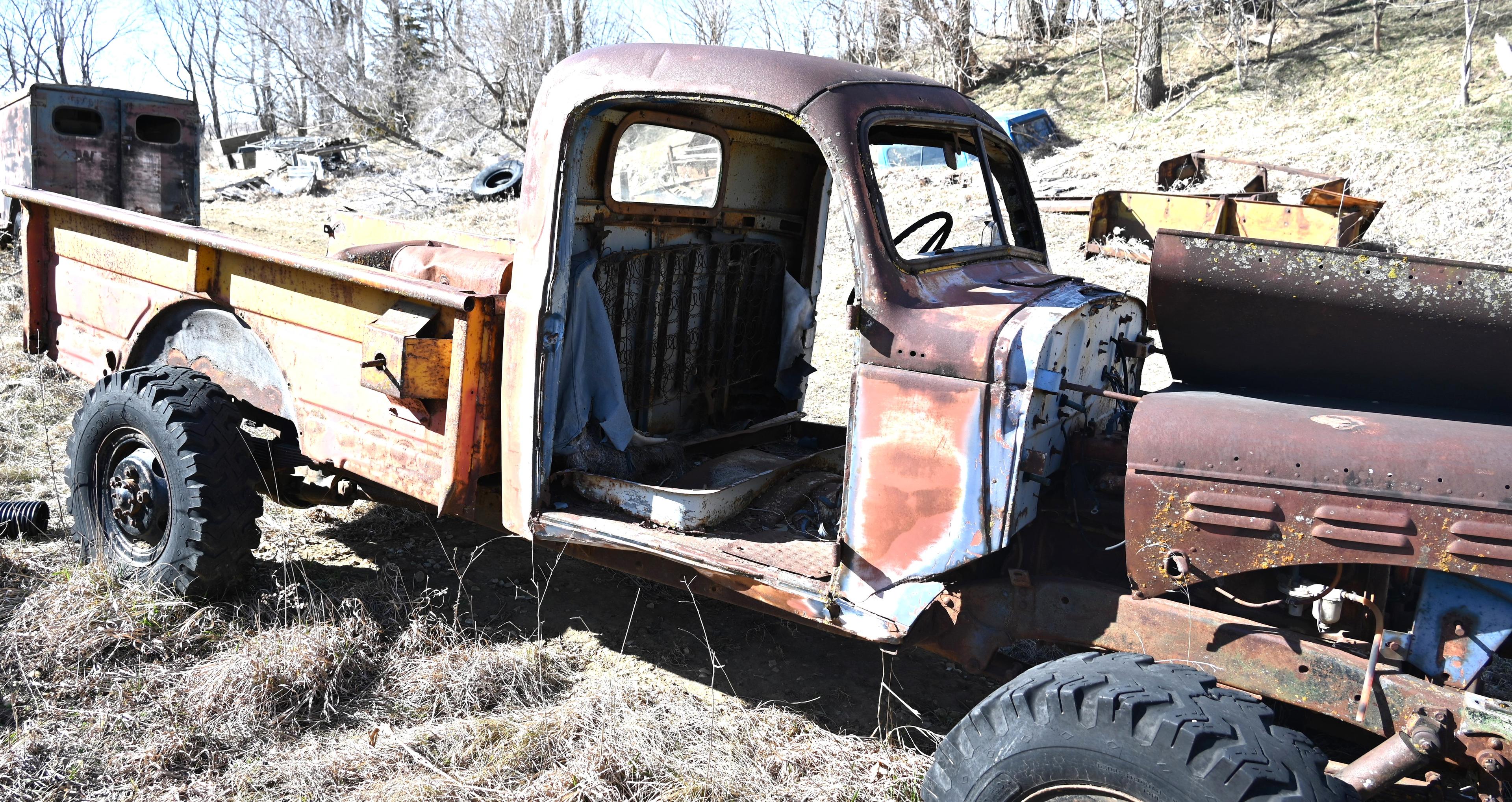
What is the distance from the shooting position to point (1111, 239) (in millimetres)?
10734

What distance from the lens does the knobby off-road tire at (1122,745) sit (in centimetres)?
216

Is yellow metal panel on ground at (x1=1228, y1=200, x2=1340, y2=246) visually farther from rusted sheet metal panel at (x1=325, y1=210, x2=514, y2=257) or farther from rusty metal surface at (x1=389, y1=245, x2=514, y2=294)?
rusty metal surface at (x1=389, y1=245, x2=514, y2=294)

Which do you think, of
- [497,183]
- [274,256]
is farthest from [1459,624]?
[497,183]

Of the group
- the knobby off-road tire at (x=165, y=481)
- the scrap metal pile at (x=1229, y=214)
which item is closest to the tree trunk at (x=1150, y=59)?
the scrap metal pile at (x=1229, y=214)

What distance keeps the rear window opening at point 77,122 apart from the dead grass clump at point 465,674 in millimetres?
8024

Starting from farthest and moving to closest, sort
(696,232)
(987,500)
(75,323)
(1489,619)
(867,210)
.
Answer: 1. (75,323)
2. (696,232)
3. (867,210)
4. (987,500)
5. (1489,619)

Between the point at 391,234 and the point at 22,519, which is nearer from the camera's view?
the point at 22,519

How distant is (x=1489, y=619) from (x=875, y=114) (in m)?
2.04

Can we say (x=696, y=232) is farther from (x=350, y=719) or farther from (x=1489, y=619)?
(x=1489, y=619)

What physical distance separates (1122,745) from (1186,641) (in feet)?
1.67

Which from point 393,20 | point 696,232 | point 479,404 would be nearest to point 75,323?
point 479,404

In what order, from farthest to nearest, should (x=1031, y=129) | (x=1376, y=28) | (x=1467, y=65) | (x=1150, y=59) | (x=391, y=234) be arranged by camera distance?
1. (x=1150, y=59)
2. (x=1376, y=28)
3. (x=1031, y=129)
4. (x=1467, y=65)
5. (x=391, y=234)

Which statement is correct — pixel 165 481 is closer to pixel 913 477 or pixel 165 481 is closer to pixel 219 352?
pixel 219 352

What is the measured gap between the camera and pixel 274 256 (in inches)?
145
